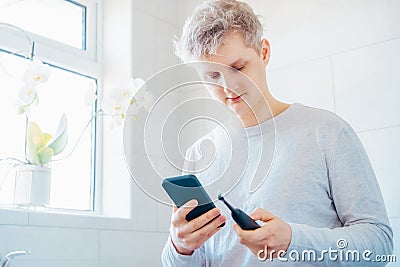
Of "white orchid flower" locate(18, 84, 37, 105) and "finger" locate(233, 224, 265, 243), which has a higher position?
"white orchid flower" locate(18, 84, 37, 105)

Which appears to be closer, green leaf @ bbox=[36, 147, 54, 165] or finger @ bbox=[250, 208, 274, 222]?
finger @ bbox=[250, 208, 274, 222]

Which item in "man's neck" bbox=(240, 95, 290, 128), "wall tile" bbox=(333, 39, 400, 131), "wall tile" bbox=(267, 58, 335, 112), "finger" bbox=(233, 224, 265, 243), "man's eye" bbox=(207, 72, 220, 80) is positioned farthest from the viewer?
"wall tile" bbox=(267, 58, 335, 112)

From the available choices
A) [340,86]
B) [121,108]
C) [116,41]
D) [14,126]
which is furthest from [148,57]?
[340,86]

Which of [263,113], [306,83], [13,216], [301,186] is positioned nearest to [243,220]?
[301,186]

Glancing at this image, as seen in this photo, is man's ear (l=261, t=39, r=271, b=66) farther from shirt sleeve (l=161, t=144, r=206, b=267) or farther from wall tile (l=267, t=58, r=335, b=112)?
wall tile (l=267, t=58, r=335, b=112)

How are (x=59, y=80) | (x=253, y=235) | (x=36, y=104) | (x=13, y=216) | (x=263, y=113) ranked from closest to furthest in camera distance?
Answer: (x=253, y=235) < (x=263, y=113) < (x=13, y=216) < (x=36, y=104) < (x=59, y=80)

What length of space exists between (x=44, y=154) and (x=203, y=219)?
Answer: 0.71 m

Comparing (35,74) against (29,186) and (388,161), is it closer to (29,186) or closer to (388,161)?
(29,186)

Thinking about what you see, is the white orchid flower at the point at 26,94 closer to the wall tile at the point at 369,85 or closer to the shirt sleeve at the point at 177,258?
the shirt sleeve at the point at 177,258

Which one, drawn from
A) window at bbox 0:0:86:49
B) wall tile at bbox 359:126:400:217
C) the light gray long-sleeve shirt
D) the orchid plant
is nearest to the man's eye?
the light gray long-sleeve shirt

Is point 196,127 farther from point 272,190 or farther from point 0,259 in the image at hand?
point 0,259

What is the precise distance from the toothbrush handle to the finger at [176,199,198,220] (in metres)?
0.08

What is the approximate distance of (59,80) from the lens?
5.43 ft

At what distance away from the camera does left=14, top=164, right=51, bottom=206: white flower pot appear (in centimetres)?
134
